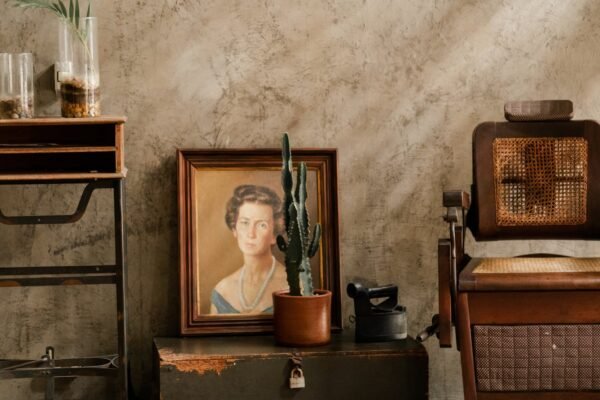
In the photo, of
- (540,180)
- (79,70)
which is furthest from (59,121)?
(540,180)

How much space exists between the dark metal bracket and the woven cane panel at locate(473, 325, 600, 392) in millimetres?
1524

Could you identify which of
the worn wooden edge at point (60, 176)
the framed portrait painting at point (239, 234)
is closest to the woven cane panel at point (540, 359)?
the framed portrait painting at point (239, 234)

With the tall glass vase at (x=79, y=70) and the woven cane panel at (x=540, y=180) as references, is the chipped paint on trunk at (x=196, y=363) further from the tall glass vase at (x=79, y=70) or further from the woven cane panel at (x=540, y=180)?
the woven cane panel at (x=540, y=180)

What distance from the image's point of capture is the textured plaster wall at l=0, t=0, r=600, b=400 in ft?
12.4

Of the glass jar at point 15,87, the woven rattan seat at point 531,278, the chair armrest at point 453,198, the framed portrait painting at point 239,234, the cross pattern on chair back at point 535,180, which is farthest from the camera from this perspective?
the framed portrait painting at point 239,234

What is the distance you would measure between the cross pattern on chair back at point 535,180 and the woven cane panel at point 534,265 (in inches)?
8.1

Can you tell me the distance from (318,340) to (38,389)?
1.23m

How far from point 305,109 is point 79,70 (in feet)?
3.34

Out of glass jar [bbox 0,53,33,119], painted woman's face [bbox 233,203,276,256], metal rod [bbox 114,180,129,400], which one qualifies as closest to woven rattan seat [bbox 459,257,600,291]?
painted woman's face [bbox 233,203,276,256]

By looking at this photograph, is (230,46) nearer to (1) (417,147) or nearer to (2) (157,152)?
(2) (157,152)

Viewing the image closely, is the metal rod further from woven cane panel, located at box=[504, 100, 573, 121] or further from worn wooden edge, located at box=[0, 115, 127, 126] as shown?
woven cane panel, located at box=[504, 100, 573, 121]

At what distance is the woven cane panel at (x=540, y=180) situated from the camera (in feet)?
11.8

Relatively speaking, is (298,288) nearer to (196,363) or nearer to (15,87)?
(196,363)

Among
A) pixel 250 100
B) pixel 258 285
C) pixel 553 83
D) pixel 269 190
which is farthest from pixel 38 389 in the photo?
pixel 553 83
